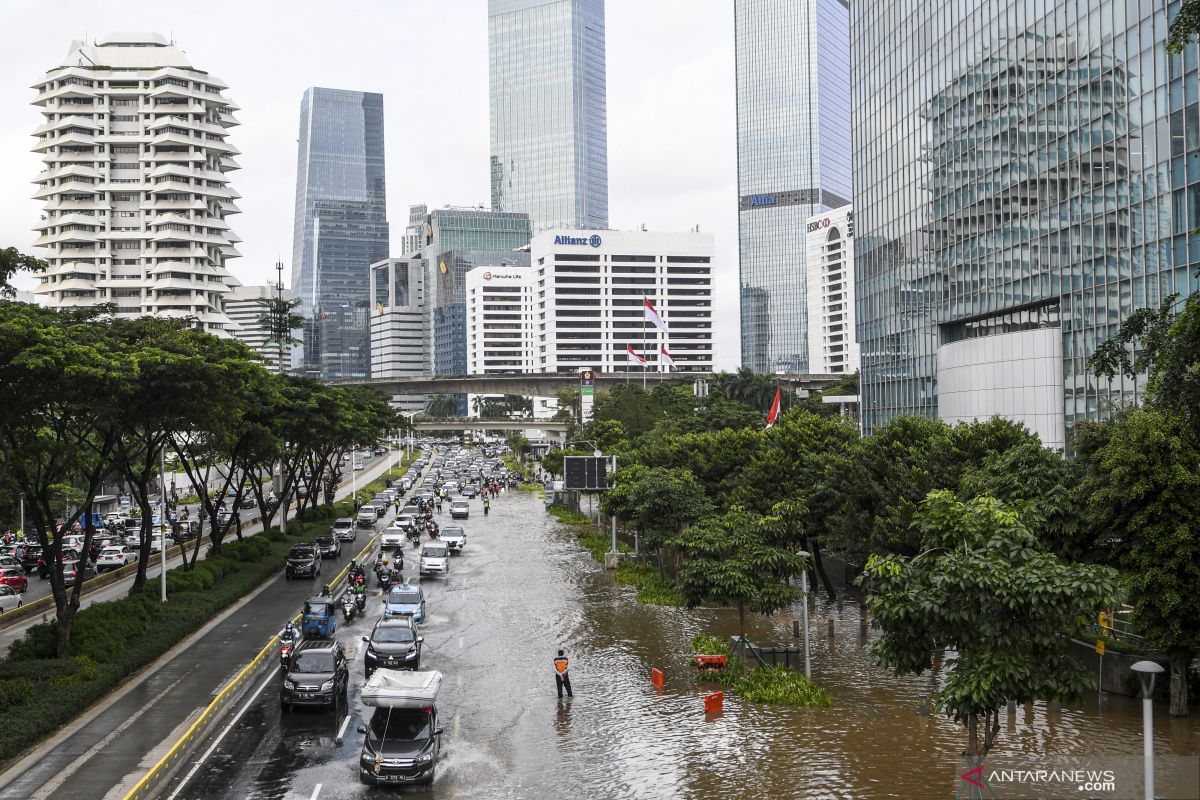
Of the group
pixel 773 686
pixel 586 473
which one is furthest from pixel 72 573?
pixel 773 686

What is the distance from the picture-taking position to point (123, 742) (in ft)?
82.8

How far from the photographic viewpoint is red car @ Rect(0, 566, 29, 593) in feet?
165

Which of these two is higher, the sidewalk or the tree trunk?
the tree trunk

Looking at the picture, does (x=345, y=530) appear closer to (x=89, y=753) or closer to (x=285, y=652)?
(x=285, y=652)

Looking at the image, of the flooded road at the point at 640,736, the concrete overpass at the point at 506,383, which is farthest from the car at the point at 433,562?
the concrete overpass at the point at 506,383

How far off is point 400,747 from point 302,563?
36.0 metres

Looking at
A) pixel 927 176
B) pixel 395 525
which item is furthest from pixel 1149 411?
pixel 395 525

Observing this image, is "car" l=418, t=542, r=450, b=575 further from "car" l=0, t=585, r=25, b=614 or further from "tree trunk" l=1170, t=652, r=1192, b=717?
"tree trunk" l=1170, t=652, r=1192, b=717

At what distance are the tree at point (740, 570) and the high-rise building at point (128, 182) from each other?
11928cm

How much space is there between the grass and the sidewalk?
15154 millimetres

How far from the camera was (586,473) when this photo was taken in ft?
231

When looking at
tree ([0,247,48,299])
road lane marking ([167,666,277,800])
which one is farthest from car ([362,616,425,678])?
tree ([0,247,48,299])

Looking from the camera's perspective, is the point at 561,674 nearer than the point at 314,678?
No

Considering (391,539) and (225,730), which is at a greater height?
(391,539)
